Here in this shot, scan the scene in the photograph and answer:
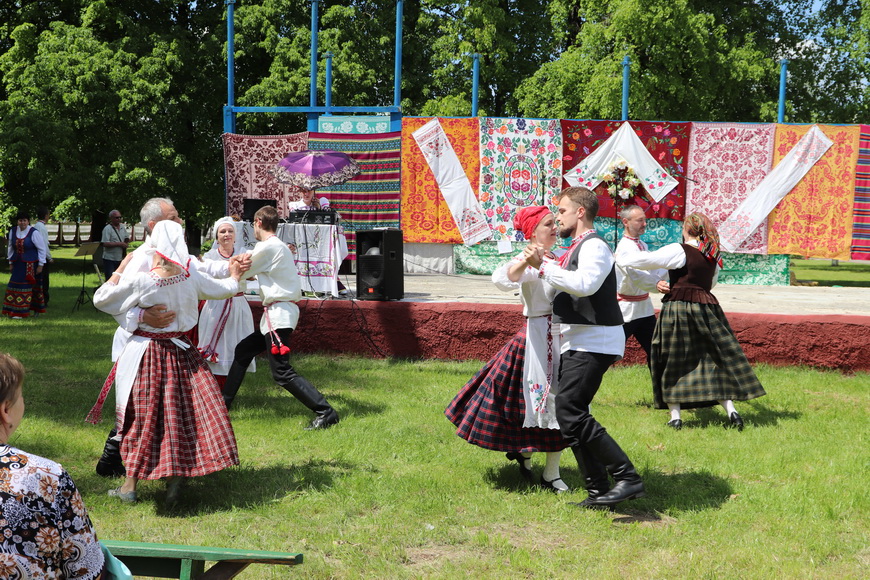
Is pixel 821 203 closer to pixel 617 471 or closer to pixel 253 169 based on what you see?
Result: pixel 253 169

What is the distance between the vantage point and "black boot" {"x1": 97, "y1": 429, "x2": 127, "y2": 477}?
16.0 ft

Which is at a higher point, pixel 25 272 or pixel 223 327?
pixel 223 327

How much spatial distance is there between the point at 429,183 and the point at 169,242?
32.0 feet

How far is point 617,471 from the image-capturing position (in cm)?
437

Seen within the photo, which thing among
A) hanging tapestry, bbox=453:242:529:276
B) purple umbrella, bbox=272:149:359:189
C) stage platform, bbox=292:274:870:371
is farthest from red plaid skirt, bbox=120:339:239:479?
hanging tapestry, bbox=453:242:529:276

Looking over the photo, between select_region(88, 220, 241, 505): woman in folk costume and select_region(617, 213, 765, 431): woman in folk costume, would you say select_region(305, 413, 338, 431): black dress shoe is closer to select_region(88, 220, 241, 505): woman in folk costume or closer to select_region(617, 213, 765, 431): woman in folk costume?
select_region(88, 220, 241, 505): woman in folk costume

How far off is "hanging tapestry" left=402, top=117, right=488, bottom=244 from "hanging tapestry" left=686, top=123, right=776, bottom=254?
A: 132 inches

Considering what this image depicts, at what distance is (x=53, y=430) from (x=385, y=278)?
13.3 feet

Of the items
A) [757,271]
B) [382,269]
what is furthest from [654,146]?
[382,269]

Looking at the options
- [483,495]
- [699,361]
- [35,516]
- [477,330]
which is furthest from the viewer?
[477,330]

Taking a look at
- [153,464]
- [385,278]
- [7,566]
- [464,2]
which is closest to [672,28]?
[464,2]

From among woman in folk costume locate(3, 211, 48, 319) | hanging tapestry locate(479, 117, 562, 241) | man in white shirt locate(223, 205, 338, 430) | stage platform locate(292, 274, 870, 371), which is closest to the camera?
man in white shirt locate(223, 205, 338, 430)

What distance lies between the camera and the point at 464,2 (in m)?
21.8

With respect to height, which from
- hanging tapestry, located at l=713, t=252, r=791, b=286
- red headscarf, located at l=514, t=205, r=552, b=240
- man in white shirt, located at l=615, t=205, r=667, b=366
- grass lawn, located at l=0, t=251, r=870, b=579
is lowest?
grass lawn, located at l=0, t=251, r=870, b=579
